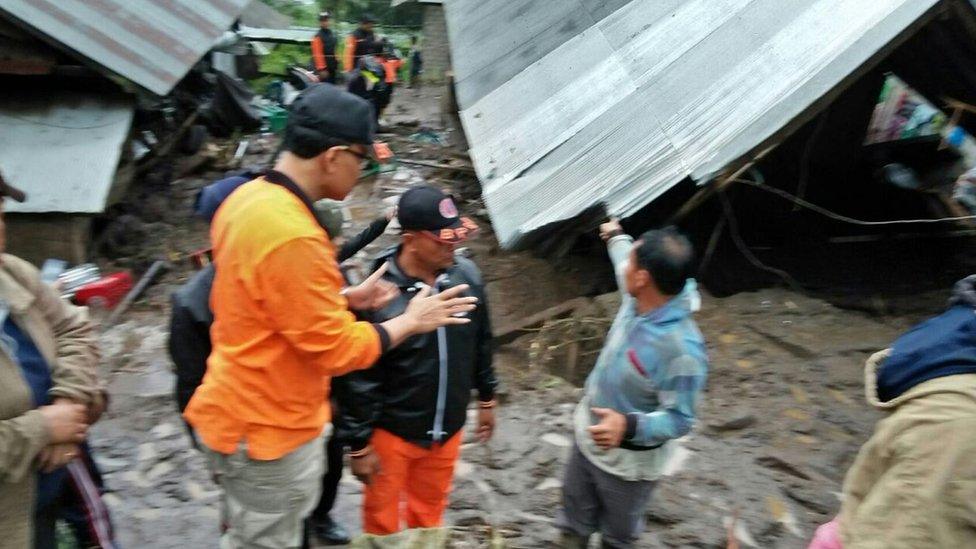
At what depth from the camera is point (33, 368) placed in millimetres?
2170

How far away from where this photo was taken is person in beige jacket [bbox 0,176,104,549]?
6.61 feet

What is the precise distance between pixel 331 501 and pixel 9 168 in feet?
17.9

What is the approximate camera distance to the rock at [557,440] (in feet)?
14.4

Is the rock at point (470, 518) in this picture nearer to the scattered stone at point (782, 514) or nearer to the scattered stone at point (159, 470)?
the scattered stone at point (782, 514)

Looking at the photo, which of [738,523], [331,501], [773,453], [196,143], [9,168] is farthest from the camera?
[196,143]

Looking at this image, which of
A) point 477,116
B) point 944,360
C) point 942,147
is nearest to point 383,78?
point 477,116

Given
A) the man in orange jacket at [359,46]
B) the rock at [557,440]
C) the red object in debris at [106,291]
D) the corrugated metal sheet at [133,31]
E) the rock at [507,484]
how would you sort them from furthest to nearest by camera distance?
the man in orange jacket at [359,46] → the corrugated metal sheet at [133,31] → the red object in debris at [106,291] → the rock at [557,440] → the rock at [507,484]

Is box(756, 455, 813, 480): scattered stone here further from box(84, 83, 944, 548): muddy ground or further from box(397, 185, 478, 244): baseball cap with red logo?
box(397, 185, 478, 244): baseball cap with red logo

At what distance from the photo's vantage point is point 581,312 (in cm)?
584

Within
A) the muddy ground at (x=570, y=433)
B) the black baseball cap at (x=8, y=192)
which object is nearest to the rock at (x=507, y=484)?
the muddy ground at (x=570, y=433)

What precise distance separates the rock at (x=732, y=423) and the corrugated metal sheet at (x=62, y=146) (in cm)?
571

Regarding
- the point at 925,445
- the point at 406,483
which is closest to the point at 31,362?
the point at 406,483

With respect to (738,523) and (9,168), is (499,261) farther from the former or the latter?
(9,168)

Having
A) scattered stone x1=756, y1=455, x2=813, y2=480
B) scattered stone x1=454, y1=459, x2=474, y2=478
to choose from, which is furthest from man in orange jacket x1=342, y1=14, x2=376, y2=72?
scattered stone x1=756, y1=455, x2=813, y2=480
